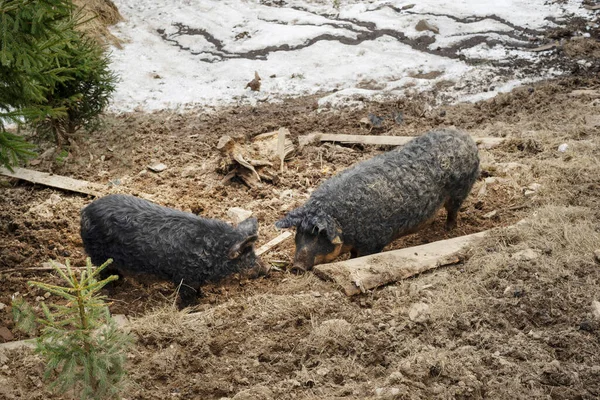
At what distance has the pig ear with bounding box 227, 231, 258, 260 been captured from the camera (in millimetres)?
5734

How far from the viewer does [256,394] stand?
372 centimetres

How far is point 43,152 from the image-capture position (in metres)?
8.67

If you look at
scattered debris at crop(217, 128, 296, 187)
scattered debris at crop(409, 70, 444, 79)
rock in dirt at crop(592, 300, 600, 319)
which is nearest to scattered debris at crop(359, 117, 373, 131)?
scattered debris at crop(217, 128, 296, 187)

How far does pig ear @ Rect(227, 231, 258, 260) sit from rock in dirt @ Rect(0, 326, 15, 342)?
199 cm

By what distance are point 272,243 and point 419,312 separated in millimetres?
2558

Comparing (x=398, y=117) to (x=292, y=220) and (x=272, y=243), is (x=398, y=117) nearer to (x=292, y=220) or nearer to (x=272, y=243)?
(x=272, y=243)

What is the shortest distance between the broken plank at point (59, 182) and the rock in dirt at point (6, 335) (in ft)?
8.94

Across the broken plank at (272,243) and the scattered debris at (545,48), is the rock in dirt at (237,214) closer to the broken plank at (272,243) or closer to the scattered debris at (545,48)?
the broken plank at (272,243)

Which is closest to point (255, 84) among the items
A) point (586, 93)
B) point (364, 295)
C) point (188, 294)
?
point (586, 93)

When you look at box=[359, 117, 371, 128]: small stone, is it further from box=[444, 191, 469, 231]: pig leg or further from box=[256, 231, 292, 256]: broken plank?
box=[256, 231, 292, 256]: broken plank

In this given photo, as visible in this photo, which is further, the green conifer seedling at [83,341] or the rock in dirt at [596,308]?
the rock in dirt at [596,308]

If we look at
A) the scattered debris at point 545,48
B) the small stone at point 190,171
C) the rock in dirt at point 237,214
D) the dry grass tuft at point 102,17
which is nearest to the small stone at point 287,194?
the rock in dirt at point 237,214

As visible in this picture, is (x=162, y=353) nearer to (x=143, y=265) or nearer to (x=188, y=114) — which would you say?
(x=143, y=265)

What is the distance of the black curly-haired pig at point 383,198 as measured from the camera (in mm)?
5871
